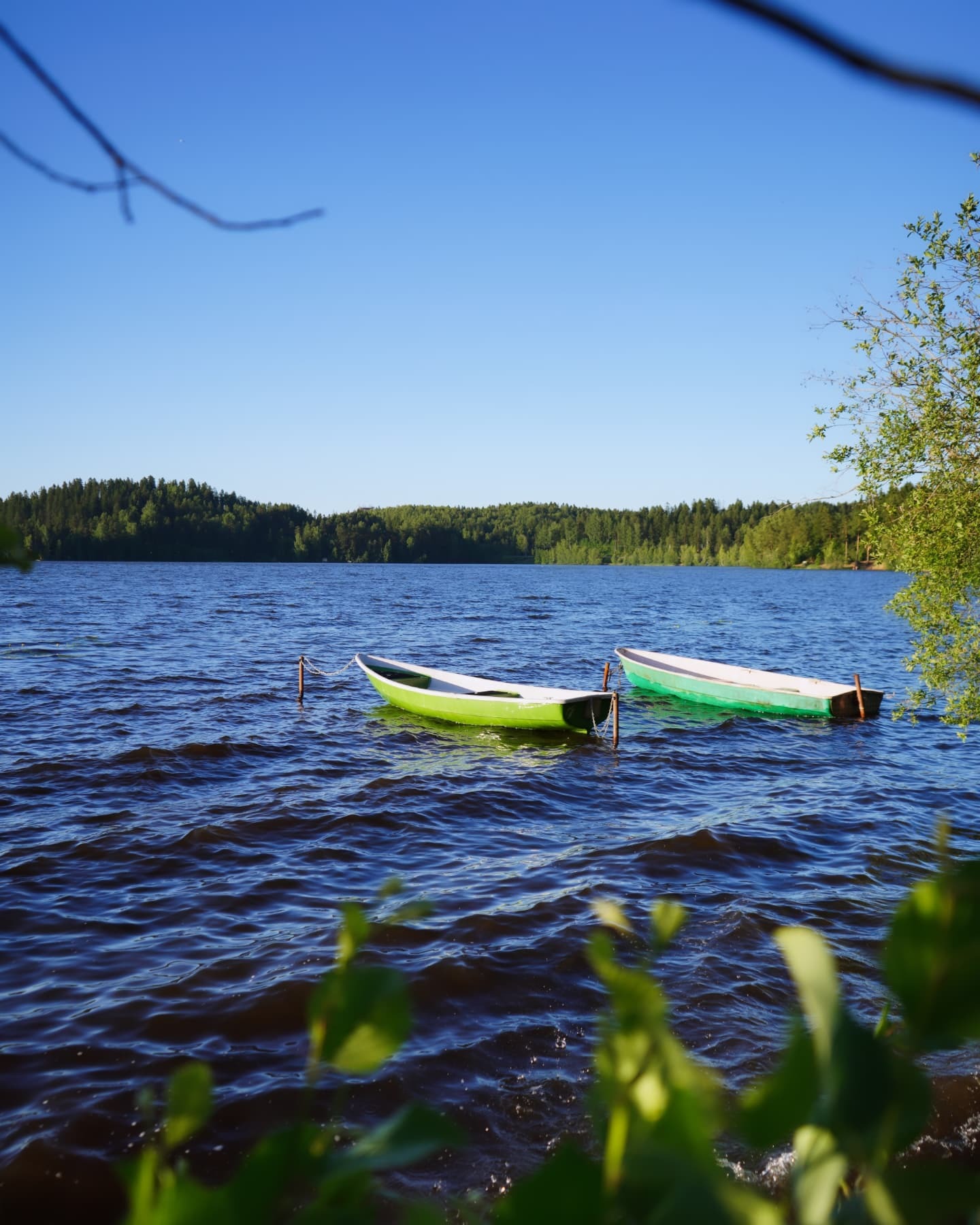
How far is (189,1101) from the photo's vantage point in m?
0.74

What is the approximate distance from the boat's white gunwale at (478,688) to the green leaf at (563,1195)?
19355 millimetres

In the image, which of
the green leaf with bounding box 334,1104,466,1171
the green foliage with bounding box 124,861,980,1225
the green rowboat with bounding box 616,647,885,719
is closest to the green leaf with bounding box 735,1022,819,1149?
the green foliage with bounding box 124,861,980,1225

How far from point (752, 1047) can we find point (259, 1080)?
409cm

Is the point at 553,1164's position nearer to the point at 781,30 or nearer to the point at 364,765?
the point at 781,30

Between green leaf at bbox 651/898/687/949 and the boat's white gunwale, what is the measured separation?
19.2 metres

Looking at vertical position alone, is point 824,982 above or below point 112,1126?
above

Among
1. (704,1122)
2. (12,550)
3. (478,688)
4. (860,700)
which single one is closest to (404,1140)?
(704,1122)

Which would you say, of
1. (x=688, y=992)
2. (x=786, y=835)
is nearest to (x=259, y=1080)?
(x=688, y=992)

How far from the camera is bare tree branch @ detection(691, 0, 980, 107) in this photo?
0.97 meters

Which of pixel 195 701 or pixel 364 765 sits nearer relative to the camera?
pixel 364 765

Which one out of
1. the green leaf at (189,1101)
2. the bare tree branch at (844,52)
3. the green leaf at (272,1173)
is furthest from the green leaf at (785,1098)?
the bare tree branch at (844,52)

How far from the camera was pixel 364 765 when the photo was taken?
17.8 m

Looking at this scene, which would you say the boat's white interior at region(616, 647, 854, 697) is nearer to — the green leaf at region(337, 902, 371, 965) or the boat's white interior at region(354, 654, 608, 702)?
the boat's white interior at region(354, 654, 608, 702)

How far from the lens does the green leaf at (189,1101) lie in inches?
29.0
